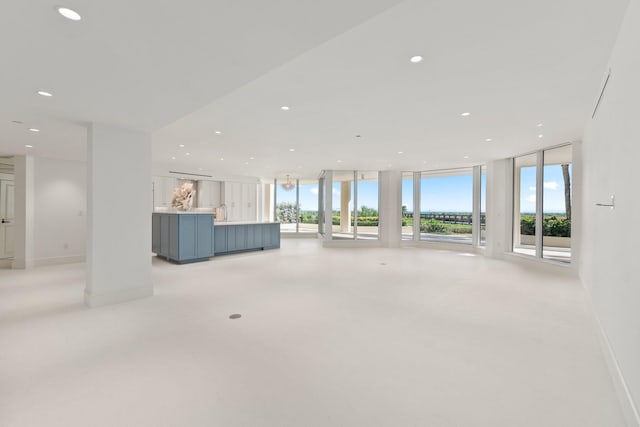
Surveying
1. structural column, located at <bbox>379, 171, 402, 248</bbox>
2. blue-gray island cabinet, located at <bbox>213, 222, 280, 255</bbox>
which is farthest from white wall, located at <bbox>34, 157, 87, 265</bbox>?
structural column, located at <bbox>379, 171, 402, 248</bbox>

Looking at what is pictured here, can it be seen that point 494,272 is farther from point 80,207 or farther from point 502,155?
point 80,207

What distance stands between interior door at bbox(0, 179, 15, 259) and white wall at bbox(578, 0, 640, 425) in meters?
10.7

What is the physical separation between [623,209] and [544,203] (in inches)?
200

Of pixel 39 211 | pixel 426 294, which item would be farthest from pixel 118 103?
pixel 39 211

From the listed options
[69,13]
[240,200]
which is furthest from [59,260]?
[69,13]

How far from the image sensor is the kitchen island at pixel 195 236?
6.39 metres

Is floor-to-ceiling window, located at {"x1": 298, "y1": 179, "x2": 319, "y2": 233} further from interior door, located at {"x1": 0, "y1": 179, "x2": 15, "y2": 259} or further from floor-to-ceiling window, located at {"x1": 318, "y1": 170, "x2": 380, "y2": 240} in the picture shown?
interior door, located at {"x1": 0, "y1": 179, "x2": 15, "y2": 259}

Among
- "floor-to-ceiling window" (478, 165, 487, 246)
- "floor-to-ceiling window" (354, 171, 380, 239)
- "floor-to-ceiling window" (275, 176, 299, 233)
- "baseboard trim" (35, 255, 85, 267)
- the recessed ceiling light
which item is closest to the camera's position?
the recessed ceiling light

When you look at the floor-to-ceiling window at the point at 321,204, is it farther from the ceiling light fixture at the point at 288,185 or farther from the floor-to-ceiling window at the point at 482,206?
the floor-to-ceiling window at the point at 482,206

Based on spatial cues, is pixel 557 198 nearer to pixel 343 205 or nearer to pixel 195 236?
pixel 343 205

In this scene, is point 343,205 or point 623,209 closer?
point 623,209

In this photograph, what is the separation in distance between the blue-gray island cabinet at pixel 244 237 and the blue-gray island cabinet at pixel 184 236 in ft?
1.50

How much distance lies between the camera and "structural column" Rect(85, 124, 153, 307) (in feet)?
11.7

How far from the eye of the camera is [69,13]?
1537mm
